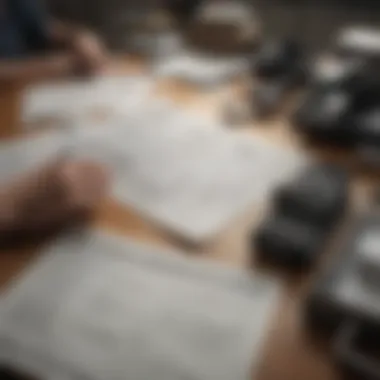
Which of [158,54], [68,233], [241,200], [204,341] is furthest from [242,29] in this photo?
[204,341]

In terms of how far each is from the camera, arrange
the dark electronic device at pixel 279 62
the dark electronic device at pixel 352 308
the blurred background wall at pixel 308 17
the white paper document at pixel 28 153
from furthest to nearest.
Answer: the blurred background wall at pixel 308 17 → the dark electronic device at pixel 279 62 → the white paper document at pixel 28 153 → the dark electronic device at pixel 352 308

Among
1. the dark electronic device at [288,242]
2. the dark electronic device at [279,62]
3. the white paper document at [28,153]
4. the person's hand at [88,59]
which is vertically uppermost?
the dark electronic device at [279,62]

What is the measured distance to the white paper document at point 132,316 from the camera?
68 cm

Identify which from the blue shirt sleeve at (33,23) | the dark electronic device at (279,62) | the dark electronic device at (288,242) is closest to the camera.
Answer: the dark electronic device at (288,242)

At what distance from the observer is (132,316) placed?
2.43 ft

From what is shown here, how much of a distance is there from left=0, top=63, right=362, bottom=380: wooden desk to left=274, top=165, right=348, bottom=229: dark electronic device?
3.1 inches

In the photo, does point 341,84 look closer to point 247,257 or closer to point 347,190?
point 347,190

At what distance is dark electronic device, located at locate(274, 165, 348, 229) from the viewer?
833mm

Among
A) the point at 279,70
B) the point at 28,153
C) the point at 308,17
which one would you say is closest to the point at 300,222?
the point at 28,153

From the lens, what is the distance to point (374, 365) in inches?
25.8

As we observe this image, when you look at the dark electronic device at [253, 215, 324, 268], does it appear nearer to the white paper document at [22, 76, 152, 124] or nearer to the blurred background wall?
the white paper document at [22, 76, 152, 124]

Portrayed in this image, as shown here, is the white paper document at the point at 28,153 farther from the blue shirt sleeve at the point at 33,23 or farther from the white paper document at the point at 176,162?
the blue shirt sleeve at the point at 33,23

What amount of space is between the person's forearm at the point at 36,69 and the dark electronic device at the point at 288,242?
804mm

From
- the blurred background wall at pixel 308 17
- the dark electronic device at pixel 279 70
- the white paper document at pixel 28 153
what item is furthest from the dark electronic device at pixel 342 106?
the blurred background wall at pixel 308 17
